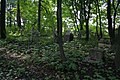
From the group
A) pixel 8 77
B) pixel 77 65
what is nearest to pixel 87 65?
pixel 77 65

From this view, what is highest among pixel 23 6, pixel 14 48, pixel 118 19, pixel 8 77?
pixel 23 6

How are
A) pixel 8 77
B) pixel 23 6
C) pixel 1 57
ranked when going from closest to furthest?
pixel 8 77
pixel 1 57
pixel 23 6

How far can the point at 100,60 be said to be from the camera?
7812 millimetres

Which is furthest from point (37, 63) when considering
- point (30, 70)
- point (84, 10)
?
point (84, 10)

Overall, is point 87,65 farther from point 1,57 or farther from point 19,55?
point 1,57

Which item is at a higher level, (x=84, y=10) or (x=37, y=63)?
(x=84, y=10)

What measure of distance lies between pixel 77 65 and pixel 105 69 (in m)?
1.03

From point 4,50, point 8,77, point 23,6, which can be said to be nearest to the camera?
point 8,77

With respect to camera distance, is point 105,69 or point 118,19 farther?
point 118,19

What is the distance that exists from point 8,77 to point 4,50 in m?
3.74

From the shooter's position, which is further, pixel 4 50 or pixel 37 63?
pixel 4 50

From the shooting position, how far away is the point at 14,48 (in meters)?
10.2

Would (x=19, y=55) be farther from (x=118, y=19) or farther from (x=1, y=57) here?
(x=118, y=19)

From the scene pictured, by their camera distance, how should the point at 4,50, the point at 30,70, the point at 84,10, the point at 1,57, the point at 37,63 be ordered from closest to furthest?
the point at 30,70 → the point at 37,63 → the point at 1,57 → the point at 4,50 → the point at 84,10
